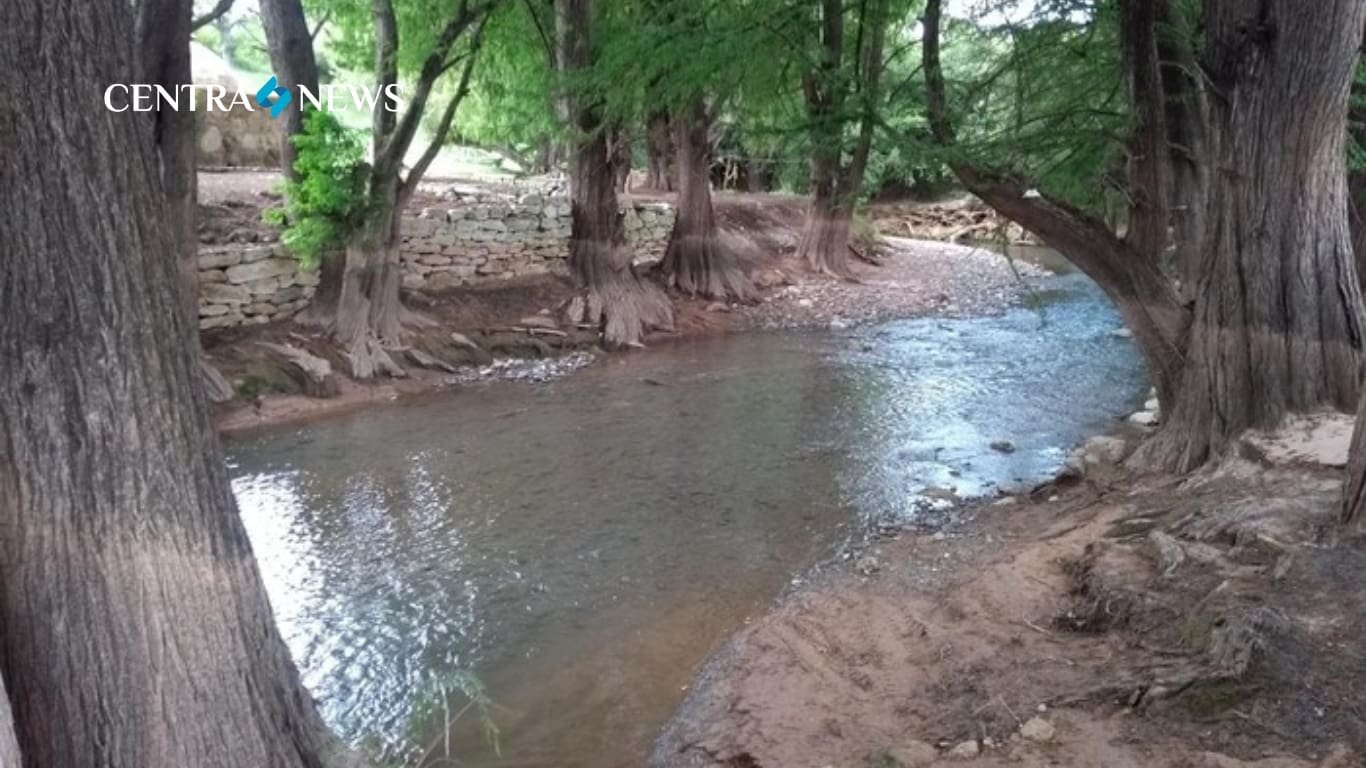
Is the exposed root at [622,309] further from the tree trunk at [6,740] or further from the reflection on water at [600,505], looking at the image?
the tree trunk at [6,740]

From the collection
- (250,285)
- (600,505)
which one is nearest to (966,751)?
(600,505)

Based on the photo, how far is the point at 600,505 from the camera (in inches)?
297

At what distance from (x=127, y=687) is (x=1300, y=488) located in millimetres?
5252

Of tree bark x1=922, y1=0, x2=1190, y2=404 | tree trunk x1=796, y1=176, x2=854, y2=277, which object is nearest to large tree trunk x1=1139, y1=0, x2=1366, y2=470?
tree bark x1=922, y1=0, x2=1190, y2=404

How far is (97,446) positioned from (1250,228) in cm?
606

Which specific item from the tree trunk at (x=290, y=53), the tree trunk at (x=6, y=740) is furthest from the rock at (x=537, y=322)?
the tree trunk at (x=6, y=740)

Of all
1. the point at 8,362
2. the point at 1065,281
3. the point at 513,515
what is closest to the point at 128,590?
the point at 8,362

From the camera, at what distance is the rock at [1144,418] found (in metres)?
8.88

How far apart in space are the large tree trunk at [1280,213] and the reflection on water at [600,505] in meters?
2.21

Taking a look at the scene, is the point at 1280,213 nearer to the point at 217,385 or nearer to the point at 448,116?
the point at 448,116

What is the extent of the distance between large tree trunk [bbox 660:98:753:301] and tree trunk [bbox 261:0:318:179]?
6414 millimetres

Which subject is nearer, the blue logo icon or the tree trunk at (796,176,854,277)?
the blue logo icon

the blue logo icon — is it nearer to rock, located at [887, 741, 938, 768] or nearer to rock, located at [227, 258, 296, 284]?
rock, located at [227, 258, 296, 284]

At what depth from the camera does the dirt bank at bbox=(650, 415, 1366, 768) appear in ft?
11.5
